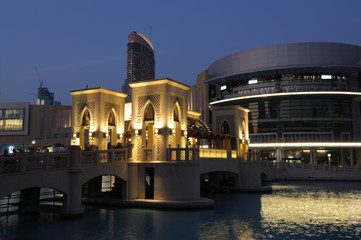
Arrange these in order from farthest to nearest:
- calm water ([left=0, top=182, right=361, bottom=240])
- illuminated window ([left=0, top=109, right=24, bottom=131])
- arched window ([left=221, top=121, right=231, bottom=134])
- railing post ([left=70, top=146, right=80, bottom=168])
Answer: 1. illuminated window ([left=0, top=109, right=24, bottom=131])
2. arched window ([left=221, top=121, right=231, bottom=134])
3. railing post ([left=70, top=146, right=80, bottom=168])
4. calm water ([left=0, top=182, right=361, bottom=240])

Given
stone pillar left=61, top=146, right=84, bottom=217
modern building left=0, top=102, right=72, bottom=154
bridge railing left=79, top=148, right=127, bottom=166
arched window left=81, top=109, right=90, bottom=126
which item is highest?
modern building left=0, top=102, right=72, bottom=154

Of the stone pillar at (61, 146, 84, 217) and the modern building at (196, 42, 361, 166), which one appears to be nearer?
the stone pillar at (61, 146, 84, 217)

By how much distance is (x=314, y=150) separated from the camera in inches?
2354

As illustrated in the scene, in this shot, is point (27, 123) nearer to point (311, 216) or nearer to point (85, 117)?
point (85, 117)

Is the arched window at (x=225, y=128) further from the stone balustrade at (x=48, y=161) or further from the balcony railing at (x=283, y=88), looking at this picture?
the balcony railing at (x=283, y=88)

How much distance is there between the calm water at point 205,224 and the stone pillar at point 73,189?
53cm

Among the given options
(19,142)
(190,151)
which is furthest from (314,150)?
(19,142)

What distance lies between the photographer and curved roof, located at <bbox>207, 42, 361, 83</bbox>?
6025cm

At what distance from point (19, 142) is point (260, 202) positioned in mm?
70353

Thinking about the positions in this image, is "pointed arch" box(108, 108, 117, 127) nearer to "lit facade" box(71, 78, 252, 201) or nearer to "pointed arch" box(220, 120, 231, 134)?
"lit facade" box(71, 78, 252, 201)

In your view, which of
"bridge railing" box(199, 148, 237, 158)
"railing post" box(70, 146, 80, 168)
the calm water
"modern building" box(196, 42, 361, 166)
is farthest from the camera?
"modern building" box(196, 42, 361, 166)

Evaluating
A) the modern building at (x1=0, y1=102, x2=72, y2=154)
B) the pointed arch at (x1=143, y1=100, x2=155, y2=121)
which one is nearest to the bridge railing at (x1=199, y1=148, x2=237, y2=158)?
the pointed arch at (x1=143, y1=100, x2=155, y2=121)

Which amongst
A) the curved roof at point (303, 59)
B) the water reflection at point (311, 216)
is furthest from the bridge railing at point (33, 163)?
the curved roof at point (303, 59)

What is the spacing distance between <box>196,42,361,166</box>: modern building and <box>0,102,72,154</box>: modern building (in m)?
41.6
